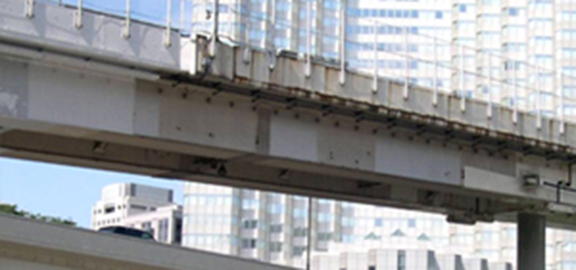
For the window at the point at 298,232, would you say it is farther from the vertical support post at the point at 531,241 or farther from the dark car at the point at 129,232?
the dark car at the point at 129,232

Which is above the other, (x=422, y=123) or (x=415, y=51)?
(x=415, y=51)

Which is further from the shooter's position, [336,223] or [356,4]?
[356,4]

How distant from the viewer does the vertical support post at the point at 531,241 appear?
45344 millimetres

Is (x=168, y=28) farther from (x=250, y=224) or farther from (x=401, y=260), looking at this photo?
(x=250, y=224)

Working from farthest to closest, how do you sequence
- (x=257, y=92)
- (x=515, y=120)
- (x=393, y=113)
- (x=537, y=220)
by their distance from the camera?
(x=537, y=220) < (x=515, y=120) < (x=393, y=113) < (x=257, y=92)

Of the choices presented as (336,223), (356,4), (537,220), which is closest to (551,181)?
(537,220)

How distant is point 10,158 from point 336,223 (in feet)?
430

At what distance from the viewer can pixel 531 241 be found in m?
46.4

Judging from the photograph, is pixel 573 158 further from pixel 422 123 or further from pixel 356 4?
pixel 356 4

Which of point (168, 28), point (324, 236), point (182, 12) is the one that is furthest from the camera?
point (324, 236)

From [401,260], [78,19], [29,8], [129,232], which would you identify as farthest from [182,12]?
[401,260]

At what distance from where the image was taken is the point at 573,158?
4197 centimetres

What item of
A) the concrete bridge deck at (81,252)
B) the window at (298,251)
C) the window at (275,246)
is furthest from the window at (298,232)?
the concrete bridge deck at (81,252)

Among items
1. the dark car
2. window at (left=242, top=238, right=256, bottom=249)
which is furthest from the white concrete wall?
window at (left=242, top=238, right=256, bottom=249)
